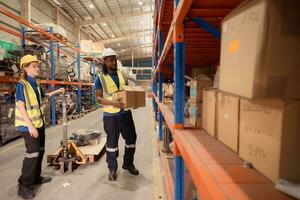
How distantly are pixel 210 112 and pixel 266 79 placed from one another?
107cm

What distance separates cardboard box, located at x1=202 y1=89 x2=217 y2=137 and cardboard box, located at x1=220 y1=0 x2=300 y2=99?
881 millimetres

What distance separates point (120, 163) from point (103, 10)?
14404 mm

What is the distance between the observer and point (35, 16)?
12.9 metres

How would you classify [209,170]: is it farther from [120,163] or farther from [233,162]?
[120,163]

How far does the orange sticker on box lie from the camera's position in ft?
2.85

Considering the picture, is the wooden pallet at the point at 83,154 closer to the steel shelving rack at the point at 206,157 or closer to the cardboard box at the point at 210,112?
the steel shelving rack at the point at 206,157

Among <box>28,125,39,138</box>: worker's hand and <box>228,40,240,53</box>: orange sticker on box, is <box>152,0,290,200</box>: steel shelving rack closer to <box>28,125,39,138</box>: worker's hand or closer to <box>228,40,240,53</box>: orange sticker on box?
<box>228,40,240,53</box>: orange sticker on box

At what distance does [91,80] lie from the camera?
549 inches

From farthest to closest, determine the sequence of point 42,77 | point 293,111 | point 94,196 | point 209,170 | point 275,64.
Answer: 1. point 42,77
2. point 94,196
3. point 209,170
4. point 293,111
5. point 275,64

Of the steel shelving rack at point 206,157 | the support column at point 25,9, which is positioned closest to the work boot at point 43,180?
the steel shelving rack at point 206,157

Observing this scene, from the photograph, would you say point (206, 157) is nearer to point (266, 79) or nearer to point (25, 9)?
point (266, 79)

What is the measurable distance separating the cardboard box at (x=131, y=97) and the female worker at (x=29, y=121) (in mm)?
1164

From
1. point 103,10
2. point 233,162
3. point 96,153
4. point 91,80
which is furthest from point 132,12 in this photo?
point 233,162

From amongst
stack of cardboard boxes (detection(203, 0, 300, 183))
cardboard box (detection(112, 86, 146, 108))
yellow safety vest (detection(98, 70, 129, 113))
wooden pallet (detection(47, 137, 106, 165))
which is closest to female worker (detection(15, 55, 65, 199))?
wooden pallet (detection(47, 137, 106, 165))
